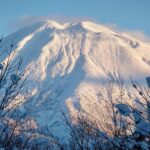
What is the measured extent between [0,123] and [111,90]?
286 cm

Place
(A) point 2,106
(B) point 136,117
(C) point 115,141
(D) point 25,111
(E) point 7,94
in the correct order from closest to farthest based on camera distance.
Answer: (B) point 136,117, (C) point 115,141, (A) point 2,106, (E) point 7,94, (D) point 25,111

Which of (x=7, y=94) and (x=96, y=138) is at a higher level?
(x=7, y=94)

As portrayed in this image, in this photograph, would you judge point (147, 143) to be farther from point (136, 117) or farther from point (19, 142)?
point (19, 142)

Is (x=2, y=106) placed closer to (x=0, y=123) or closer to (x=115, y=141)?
(x=0, y=123)

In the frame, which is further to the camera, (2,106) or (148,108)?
(2,106)

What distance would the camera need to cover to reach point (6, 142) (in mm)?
6609

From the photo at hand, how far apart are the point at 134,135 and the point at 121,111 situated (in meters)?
0.43

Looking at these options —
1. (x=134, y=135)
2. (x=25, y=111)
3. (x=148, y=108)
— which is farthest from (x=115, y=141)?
(x=25, y=111)

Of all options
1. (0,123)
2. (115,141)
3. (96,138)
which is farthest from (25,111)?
(115,141)

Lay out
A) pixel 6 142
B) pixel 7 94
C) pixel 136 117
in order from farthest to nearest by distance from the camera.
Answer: pixel 6 142 → pixel 7 94 → pixel 136 117

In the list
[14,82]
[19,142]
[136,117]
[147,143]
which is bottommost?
[19,142]

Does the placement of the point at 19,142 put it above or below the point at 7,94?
below

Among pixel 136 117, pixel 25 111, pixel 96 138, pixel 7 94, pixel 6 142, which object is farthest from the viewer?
pixel 25 111

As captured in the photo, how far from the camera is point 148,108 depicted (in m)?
4.87
